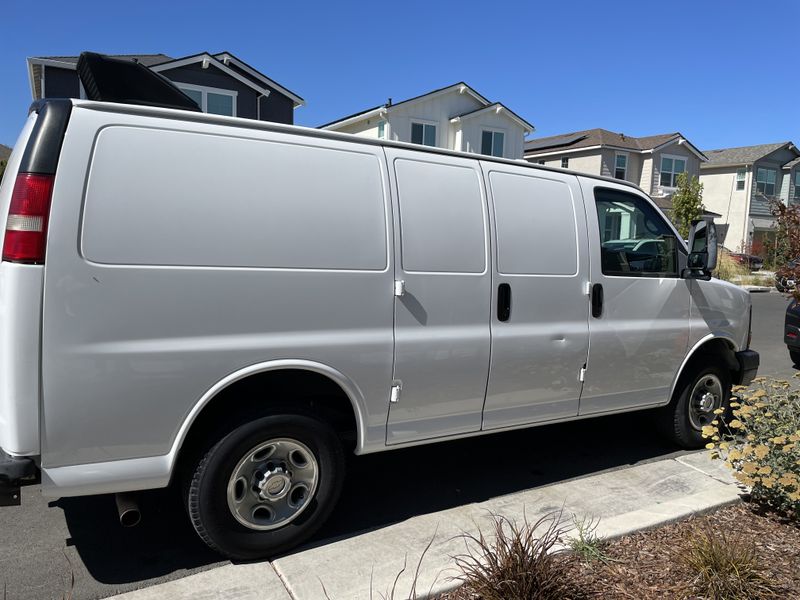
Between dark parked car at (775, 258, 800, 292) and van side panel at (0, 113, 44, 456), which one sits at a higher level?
dark parked car at (775, 258, 800, 292)

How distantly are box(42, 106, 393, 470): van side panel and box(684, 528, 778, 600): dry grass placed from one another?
1.76 m

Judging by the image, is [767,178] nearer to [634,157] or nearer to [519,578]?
[634,157]

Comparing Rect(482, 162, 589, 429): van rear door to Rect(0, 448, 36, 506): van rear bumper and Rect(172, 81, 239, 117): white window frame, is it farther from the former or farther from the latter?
Rect(172, 81, 239, 117): white window frame

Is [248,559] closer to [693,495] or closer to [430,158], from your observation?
[430,158]

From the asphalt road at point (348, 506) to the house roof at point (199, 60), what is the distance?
1960 centimetres

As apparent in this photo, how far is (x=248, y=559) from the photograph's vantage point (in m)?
3.25

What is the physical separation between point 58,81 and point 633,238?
2223 cm

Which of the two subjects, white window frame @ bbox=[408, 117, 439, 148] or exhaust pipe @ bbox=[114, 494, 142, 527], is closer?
exhaust pipe @ bbox=[114, 494, 142, 527]

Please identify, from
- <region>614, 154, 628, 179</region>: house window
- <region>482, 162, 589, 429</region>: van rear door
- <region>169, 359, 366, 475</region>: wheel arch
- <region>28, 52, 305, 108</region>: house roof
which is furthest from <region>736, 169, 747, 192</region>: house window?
<region>169, 359, 366, 475</region>: wheel arch

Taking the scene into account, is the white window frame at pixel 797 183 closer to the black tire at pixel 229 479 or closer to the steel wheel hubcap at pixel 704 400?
the steel wheel hubcap at pixel 704 400

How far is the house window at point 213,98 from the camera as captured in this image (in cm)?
2223

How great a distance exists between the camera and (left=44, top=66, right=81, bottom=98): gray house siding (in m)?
20.9

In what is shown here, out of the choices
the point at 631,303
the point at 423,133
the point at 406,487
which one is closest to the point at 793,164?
the point at 423,133

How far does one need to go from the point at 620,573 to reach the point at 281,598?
160 cm
